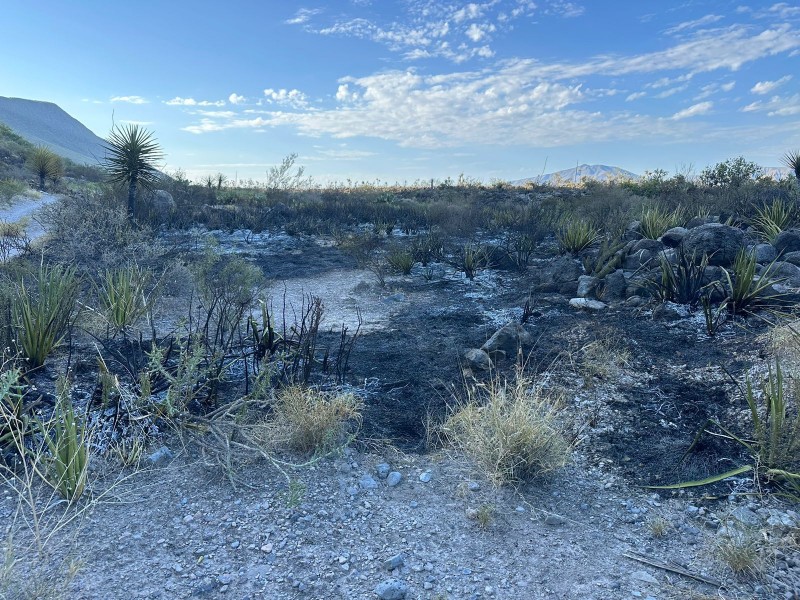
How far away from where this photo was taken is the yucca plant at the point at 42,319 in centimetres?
466

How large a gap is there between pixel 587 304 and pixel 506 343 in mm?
2253

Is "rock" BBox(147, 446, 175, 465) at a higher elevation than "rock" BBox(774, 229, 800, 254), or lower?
lower

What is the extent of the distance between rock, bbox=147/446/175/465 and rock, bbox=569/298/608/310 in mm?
5659

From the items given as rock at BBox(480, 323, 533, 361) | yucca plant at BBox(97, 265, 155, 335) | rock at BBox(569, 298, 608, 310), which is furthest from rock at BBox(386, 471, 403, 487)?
rock at BBox(569, 298, 608, 310)

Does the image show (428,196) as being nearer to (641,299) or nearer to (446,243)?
(446,243)

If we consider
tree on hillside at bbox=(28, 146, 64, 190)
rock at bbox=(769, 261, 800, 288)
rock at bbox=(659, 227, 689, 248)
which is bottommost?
rock at bbox=(769, 261, 800, 288)

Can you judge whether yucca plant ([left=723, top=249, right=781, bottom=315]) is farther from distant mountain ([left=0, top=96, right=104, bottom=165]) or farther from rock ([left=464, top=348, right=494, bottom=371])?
distant mountain ([left=0, top=96, right=104, bottom=165])

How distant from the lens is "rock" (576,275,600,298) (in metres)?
8.13

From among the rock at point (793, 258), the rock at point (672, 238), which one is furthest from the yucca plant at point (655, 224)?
the rock at point (793, 258)

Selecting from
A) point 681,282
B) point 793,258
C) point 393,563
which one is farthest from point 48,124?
point 393,563

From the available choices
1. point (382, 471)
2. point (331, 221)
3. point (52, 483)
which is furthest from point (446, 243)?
point (52, 483)

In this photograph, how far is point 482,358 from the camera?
18.2ft

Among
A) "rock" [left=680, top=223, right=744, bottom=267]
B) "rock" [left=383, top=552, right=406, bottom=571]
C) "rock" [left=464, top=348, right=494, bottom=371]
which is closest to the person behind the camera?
"rock" [left=383, top=552, right=406, bottom=571]

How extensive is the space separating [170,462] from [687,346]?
4.93 meters
